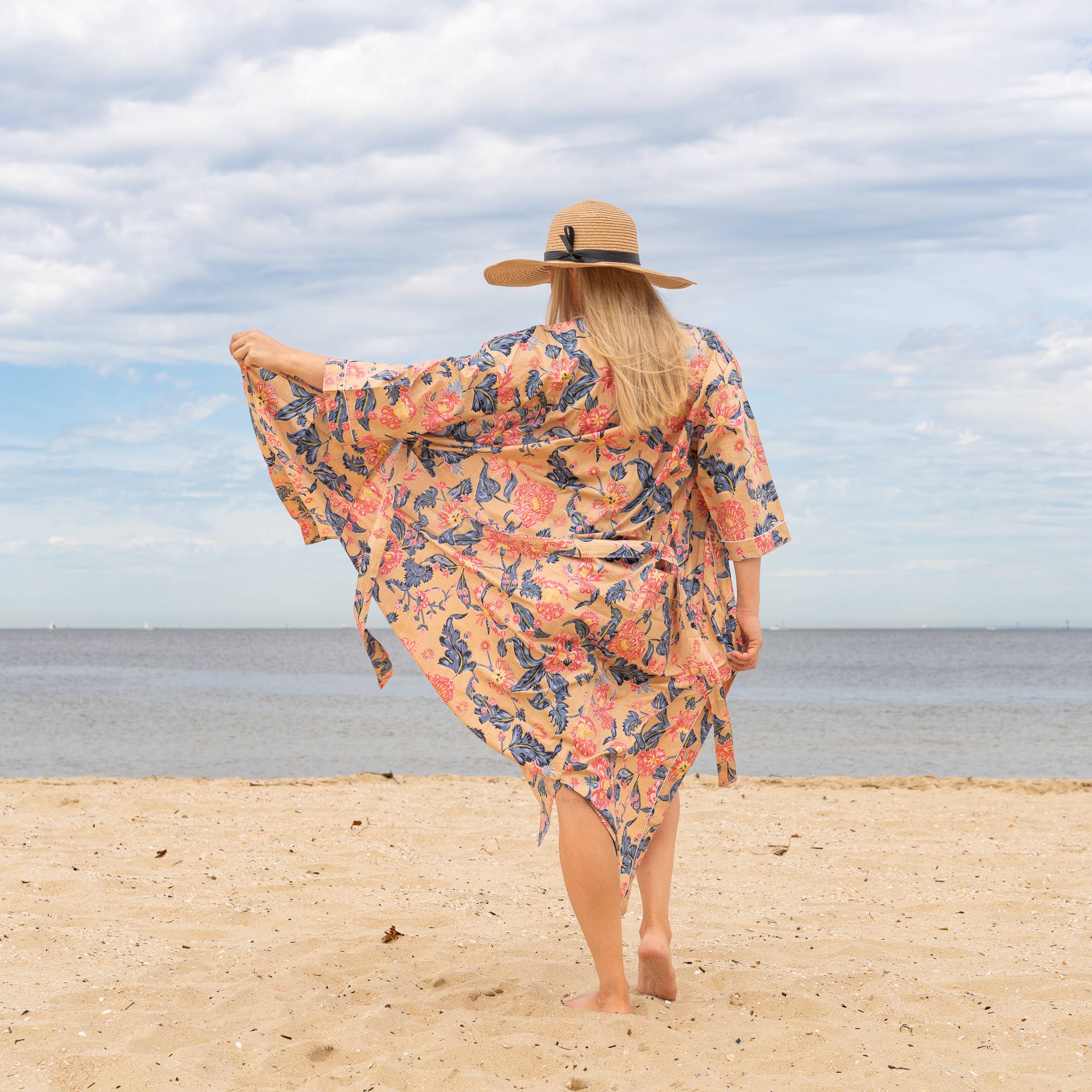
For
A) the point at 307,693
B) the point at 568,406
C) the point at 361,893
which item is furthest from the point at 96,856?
the point at 307,693

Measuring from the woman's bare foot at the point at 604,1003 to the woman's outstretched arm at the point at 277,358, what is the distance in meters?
1.95

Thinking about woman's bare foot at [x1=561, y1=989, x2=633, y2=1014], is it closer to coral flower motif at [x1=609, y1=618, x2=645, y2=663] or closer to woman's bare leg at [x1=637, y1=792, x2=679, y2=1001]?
woman's bare leg at [x1=637, y1=792, x2=679, y2=1001]

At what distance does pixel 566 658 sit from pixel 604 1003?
101 cm

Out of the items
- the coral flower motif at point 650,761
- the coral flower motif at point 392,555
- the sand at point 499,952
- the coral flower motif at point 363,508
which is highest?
the coral flower motif at point 363,508

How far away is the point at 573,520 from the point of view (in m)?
2.80

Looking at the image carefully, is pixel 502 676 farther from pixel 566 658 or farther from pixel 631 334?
pixel 631 334

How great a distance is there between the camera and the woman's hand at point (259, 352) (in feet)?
9.52

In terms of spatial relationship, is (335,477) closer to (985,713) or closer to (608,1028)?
(608,1028)

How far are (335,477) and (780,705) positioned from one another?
18.7m

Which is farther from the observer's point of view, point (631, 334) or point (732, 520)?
point (732, 520)

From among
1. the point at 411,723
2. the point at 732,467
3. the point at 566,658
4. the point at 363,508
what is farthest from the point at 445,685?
the point at 411,723

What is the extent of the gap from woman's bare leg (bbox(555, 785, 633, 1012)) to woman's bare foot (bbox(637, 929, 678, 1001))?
0.18m

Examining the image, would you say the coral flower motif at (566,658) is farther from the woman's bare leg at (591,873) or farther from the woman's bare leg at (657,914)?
the woman's bare leg at (657,914)

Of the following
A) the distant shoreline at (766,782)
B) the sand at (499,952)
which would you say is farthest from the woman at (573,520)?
the distant shoreline at (766,782)
